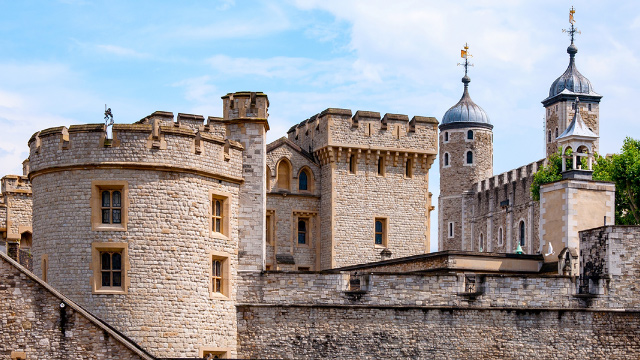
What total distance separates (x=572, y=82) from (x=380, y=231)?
53.1 meters

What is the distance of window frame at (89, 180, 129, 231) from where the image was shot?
97.9 feet

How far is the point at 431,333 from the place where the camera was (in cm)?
3195

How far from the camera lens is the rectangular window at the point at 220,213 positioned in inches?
1236

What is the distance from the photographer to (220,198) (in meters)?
31.7

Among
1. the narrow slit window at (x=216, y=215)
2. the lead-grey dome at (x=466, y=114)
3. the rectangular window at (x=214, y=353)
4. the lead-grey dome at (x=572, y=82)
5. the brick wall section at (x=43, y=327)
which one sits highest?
the lead-grey dome at (x=572, y=82)

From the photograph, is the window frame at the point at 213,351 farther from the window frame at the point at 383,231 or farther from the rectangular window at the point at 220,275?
the window frame at the point at 383,231

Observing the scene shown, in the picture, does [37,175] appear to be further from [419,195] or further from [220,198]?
[419,195]

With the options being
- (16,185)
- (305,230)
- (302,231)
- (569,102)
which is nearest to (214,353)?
(16,185)

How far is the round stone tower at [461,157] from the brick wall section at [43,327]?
6865cm

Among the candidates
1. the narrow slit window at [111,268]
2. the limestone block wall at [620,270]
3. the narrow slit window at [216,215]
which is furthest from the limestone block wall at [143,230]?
the limestone block wall at [620,270]

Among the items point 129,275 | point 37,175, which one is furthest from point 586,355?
point 37,175

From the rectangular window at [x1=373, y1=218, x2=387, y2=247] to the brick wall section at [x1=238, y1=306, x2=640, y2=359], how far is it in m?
17.5

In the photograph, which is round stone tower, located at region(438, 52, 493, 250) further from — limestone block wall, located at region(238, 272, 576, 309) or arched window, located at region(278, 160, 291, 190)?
limestone block wall, located at region(238, 272, 576, 309)

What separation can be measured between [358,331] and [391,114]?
65.7 ft
